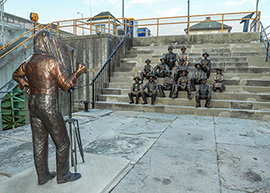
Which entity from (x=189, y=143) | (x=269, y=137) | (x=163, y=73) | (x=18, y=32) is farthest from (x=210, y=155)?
(x=18, y=32)

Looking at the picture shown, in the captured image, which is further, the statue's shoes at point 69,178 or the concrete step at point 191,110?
the concrete step at point 191,110

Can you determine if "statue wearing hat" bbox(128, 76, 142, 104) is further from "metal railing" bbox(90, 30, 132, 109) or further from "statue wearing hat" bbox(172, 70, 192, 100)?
"metal railing" bbox(90, 30, 132, 109)

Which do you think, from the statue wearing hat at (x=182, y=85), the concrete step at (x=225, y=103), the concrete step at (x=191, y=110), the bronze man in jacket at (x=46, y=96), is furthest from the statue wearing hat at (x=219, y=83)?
the bronze man in jacket at (x=46, y=96)

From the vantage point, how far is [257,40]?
11547 mm

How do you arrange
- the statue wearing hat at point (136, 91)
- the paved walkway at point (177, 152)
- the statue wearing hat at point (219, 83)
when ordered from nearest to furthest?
the paved walkway at point (177, 152) < the statue wearing hat at point (219, 83) < the statue wearing hat at point (136, 91)

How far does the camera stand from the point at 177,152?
3.59 meters

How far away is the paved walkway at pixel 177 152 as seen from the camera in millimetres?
2535

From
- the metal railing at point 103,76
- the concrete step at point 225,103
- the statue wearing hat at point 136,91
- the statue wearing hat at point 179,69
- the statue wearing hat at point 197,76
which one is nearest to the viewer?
the concrete step at point 225,103

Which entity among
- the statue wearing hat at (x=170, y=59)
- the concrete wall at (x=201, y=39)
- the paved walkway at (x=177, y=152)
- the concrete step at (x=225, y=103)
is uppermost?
the concrete wall at (x=201, y=39)

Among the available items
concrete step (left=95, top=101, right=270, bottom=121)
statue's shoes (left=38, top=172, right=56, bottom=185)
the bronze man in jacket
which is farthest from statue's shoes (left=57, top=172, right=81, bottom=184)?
concrete step (left=95, top=101, right=270, bottom=121)

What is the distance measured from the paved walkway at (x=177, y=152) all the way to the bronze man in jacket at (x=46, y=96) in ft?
2.88

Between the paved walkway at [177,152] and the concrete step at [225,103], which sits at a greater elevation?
the concrete step at [225,103]

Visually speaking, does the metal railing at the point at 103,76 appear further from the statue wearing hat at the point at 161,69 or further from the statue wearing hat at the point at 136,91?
the statue wearing hat at the point at 161,69

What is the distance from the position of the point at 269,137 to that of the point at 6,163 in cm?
558
